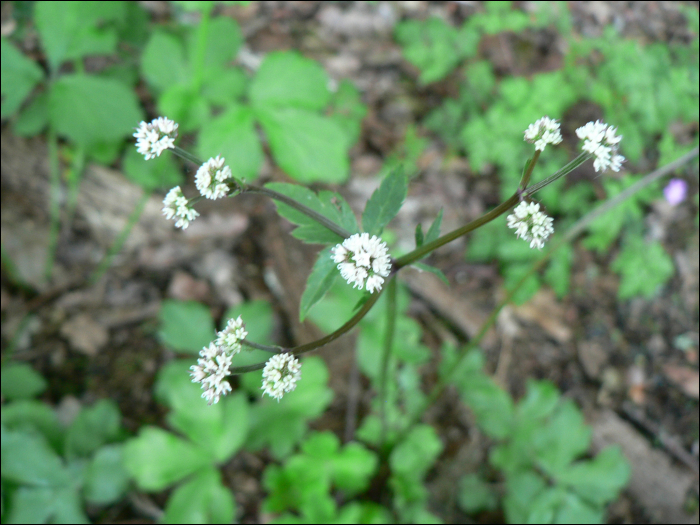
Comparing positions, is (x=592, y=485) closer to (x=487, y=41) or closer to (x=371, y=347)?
(x=371, y=347)

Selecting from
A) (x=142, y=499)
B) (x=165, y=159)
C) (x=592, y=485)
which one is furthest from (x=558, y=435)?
(x=165, y=159)

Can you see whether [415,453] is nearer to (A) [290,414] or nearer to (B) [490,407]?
(B) [490,407]

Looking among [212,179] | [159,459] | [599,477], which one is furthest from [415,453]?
[212,179]

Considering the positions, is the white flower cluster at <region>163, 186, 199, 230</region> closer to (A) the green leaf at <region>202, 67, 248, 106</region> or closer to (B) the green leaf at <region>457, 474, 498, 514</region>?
(A) the green leaf at <region>202, 67, 248, 106</region>

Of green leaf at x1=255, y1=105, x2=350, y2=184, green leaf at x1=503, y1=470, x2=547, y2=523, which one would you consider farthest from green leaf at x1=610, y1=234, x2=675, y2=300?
green leaf at x1=255, y1=105, x2=350, y2=184

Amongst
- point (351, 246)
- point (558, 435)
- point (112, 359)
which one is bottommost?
point (558, 435)
